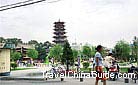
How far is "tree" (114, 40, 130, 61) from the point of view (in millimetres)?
66500

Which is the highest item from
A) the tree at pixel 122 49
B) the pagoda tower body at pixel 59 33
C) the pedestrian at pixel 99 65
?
the pagoda tower body at pixel 59 33

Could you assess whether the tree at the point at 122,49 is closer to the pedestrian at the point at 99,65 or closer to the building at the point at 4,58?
the building at the point at 4,58

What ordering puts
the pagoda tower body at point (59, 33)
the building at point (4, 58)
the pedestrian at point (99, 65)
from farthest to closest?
the pagoda tower body at point (59, 33) → the building at point (4, 58) → the pedestrian at point (99, 65)

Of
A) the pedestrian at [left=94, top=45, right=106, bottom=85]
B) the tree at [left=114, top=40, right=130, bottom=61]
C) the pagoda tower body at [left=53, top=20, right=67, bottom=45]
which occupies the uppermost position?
the pagoda tower body at [left=53, top=20, right=67, bottom=45]

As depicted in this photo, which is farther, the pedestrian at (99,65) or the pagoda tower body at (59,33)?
the pagoda tower body at (59,33)

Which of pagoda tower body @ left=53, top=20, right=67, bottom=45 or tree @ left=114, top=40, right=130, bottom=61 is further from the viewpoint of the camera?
pagoda tower body @ left=53, top=20, right=67, bottom=45

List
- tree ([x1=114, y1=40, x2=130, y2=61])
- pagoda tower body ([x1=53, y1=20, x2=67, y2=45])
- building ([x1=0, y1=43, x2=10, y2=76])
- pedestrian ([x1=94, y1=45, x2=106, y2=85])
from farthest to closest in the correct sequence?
pagoda tower body ([x1=53, y1=20, x2=67, y2=45]) → tree ([x1=114, y1=40, x2=130, y2=61]) → building ([x1=0, y1=43, x2=10, y2=76]) → pedestrian ([x1=94, y1=45, x2=106, y2=85])

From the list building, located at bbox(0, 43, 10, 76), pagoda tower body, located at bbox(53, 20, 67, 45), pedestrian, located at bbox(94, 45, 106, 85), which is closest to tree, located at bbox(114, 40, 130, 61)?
building, located at bbox(0, 43, 10, 76)

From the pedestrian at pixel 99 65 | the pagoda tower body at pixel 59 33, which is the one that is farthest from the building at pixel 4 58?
the pagoda tower body at pixel 59 33

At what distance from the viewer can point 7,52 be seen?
28734mm

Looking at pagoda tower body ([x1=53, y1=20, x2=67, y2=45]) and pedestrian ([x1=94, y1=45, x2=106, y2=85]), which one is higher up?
pagoda tower body ([x1=53, y1=20, x2=67, y2=45])

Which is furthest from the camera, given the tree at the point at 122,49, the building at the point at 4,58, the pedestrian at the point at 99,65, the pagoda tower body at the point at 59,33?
the pagoda tower body at the point at 59,33

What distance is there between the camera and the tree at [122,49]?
6650 cm

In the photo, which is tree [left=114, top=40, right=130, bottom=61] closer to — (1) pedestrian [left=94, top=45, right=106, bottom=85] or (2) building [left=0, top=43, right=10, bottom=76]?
(2) building [left=0, top=43, right=10, bottom=76]
